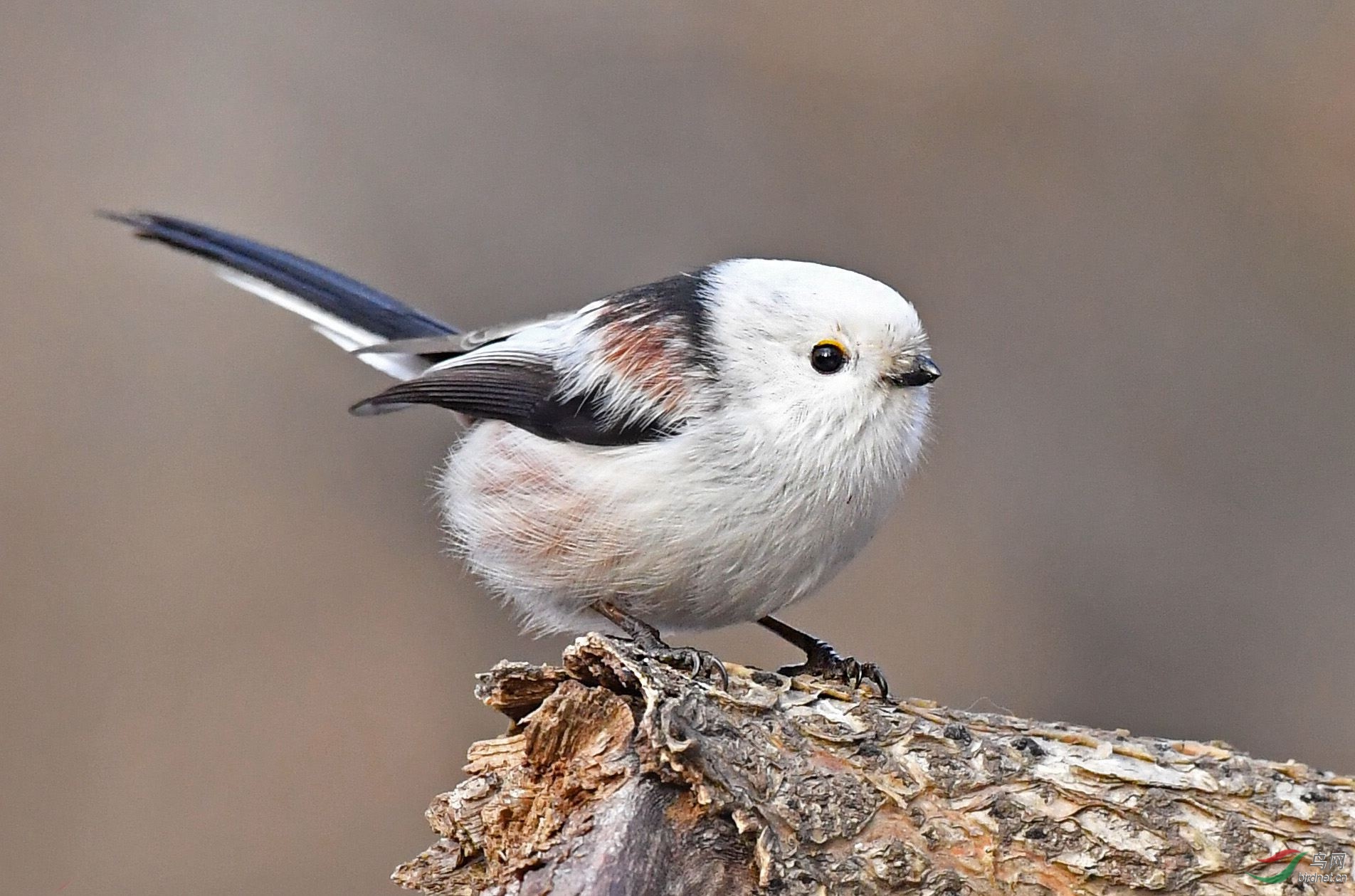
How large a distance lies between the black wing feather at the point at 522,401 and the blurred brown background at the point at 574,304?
1.58 metres

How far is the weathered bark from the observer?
2303 mm

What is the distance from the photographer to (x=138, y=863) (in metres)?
4.87

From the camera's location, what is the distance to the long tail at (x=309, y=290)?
3.87 meters

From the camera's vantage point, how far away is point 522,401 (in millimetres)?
3223

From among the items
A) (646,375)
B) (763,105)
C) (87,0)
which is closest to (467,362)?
(646,375)

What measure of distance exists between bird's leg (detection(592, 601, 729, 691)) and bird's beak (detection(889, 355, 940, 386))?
2.41 ft

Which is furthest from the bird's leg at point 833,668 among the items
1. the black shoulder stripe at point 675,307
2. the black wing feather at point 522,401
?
the black shoulder stripe at point 675,307

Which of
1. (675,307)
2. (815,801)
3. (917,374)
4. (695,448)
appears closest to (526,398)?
(675,307)

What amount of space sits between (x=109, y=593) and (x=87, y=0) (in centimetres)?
286

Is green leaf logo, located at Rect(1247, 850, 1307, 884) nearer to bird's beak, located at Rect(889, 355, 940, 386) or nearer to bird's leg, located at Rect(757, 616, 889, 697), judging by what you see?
bird's leg, located at Rect(757, 616, 889, 697)

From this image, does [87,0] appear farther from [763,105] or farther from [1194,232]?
[1194,232]

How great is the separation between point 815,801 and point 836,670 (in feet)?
2.64

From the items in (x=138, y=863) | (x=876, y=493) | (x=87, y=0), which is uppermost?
(x=87, y=0)

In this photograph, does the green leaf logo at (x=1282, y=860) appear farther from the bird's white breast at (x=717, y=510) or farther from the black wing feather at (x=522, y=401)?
the black wing feather at (x=522, y=401)
